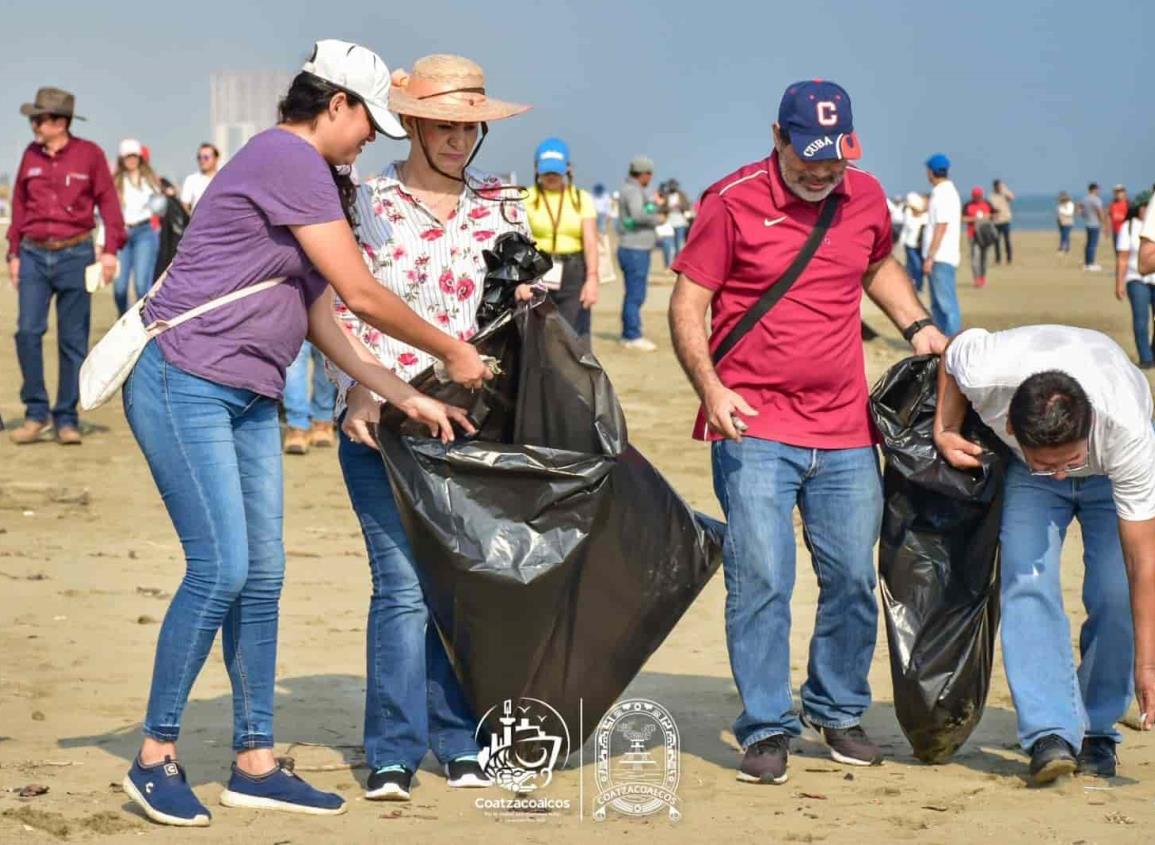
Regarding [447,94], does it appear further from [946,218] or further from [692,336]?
[946,218]

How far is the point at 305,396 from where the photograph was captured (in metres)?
10.9

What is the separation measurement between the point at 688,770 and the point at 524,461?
108cm

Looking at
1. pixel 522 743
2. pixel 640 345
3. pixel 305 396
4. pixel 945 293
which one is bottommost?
pixel 522 743

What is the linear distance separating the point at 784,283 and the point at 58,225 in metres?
6.67

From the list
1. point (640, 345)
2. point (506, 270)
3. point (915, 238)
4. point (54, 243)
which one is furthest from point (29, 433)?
point (915, 238)

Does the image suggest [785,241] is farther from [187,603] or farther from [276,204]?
[187,603]

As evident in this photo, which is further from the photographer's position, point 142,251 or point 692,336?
point 142,251

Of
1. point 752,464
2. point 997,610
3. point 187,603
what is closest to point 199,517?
point 187,603

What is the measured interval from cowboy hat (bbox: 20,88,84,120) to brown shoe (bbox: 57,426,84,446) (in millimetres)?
1879

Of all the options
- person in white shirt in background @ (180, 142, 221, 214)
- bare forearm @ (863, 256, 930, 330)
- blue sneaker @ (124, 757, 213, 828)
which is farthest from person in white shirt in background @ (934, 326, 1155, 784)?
person in white shirt in background @ (180, 142, 221, 214)

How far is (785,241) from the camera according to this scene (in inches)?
198

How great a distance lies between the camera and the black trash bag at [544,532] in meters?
4.62

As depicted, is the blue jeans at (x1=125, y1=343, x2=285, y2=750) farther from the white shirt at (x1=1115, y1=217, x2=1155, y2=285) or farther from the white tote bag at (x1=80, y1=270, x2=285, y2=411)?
the white shirt at (x1=1115, y1=217, x2=1155, y2=285)

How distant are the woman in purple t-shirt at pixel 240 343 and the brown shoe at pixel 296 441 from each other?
6358 mm
